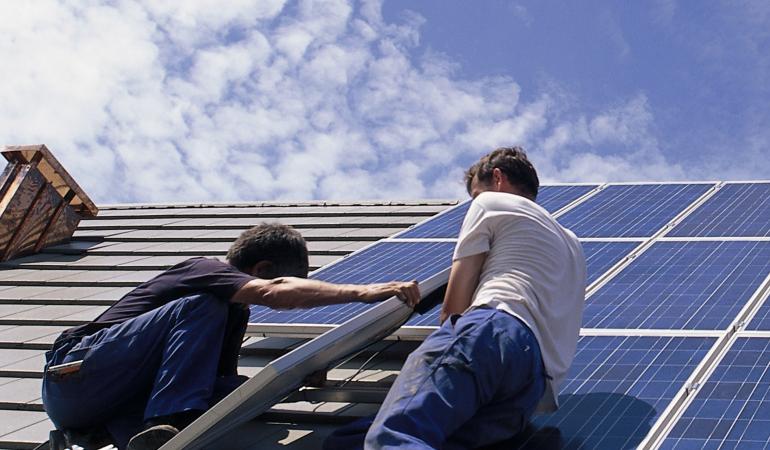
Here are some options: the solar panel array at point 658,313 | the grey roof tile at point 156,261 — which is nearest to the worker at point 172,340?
the solar panel array at point 658,313

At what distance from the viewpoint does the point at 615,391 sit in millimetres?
5289

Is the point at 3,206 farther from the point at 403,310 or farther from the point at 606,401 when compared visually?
the point at 606,401

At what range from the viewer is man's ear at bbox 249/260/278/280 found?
5.68m

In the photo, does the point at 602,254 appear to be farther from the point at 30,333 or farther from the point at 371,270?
the point at 30,333

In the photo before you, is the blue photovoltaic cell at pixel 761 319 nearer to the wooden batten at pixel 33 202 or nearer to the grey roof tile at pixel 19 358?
the grey roof tile at pixel 19 358

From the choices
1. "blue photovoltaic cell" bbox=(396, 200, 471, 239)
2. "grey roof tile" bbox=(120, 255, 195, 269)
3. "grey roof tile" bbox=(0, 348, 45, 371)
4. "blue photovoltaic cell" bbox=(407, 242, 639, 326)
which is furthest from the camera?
"grey roof tile" bbox=(120, 255, 195, 269)

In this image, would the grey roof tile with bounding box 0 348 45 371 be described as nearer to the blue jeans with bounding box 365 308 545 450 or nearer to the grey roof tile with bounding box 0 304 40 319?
the grey roof tile with bounding box 0 304 40 319

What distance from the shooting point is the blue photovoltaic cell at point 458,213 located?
354 inches

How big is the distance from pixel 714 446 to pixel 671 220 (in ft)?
13.6

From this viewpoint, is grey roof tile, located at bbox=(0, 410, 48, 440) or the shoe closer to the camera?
the shoe

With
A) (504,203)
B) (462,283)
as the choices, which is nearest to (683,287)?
(504,203)

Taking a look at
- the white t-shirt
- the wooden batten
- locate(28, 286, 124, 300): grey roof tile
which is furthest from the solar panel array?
the wooden batten

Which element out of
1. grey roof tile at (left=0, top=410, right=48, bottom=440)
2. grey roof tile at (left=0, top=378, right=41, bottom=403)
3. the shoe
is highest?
grey roof tile at (left=0, top=378, right=41, bottom=403)

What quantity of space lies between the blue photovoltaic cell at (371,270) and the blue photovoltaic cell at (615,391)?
1.68 meters
